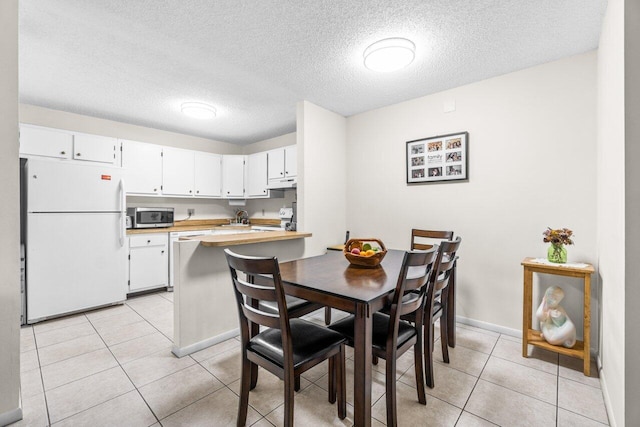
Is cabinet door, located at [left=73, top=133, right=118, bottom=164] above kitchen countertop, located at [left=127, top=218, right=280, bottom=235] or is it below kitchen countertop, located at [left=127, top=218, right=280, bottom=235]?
above

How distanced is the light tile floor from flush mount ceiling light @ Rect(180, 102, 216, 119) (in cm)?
248

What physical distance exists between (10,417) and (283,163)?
12.0 feet

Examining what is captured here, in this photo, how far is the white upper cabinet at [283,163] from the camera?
14.3ft

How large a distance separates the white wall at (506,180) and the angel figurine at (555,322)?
1.01ft

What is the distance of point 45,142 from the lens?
11.2ft

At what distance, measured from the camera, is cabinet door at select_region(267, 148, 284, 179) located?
454 cm

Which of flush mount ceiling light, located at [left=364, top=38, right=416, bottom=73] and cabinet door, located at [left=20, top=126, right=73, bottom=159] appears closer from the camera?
flush mount ceiling light, located at [left=364, top=38, right=416, bottom=73]

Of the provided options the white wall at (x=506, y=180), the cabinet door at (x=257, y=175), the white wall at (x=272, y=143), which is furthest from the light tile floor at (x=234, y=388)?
the white wall at (x=272, y=143)

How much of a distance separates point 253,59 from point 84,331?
2.95 metres

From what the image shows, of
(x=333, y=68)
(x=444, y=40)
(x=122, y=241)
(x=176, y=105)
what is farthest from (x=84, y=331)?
(x=444, y=40)

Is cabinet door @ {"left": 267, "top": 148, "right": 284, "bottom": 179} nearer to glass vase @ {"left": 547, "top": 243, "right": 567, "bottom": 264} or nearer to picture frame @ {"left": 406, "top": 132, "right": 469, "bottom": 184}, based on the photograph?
picture frame @ {"left": 406, "top": 132, "right": 469, "bottom": 184}

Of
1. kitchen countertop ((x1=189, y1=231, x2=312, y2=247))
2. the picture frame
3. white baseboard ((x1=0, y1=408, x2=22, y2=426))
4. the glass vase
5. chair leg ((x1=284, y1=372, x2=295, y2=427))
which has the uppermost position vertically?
the picture frame

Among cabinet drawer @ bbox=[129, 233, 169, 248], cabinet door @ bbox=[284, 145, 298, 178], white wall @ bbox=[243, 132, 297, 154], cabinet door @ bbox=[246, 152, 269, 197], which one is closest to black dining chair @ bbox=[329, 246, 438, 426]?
cabinet door @ bbox=[284, 145, 298, 178]

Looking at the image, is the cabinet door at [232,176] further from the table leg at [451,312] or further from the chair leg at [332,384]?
the chair leg at [332,384]
